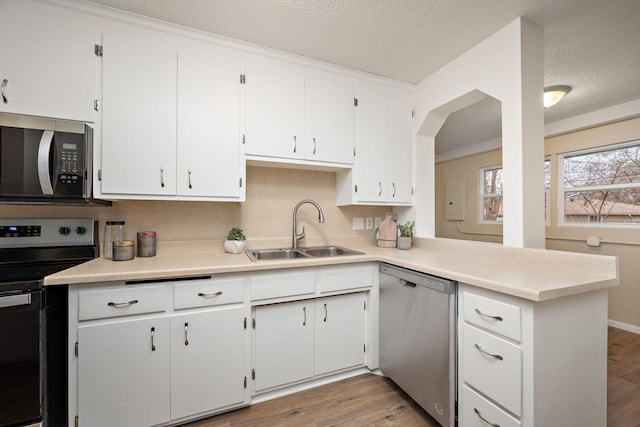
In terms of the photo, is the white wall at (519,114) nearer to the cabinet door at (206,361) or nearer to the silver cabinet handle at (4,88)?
the cabinet door at (206,361)

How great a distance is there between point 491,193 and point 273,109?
3.92 m

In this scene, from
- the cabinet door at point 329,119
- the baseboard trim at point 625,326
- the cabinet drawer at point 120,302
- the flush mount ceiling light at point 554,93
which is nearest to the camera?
the cabinet drawer at point 120,302

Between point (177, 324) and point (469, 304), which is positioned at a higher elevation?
point (469, 304)

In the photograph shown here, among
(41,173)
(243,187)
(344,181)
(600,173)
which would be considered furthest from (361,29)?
(600,173)

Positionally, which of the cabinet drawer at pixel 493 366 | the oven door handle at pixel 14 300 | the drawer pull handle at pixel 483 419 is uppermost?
the oven door handle at pixel 14 300

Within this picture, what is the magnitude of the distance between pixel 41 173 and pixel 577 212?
505cm

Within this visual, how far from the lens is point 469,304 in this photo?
4.34ft

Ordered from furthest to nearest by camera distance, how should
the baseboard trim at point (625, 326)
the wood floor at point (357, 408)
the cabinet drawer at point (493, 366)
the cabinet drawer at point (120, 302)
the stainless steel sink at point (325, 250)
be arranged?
the baseboard trim at point (625, 326) < the stainless steel sink at point (325, 250) < the wood floor at point (357, 408) < the cabinet drawer at point (120, 302) < the cabinet drawer at point (493, 366)

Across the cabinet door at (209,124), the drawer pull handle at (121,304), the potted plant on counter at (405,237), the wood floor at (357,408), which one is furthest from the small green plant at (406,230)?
the drawer pull handle at (121,304)

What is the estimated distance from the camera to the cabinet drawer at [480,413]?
1154 mm

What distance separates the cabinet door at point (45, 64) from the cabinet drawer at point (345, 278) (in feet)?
5.68

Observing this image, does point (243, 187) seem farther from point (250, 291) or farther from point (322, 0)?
point (322, 0)

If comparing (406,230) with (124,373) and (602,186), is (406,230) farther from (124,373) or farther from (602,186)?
(602,186)

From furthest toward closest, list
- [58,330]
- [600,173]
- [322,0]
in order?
1. [600,173]
2. [322,0]
3. [58,330]
